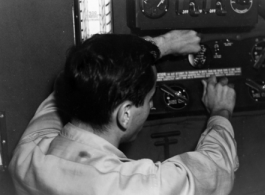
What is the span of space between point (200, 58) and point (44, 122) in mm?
607

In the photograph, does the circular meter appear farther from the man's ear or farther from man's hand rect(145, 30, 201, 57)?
the man's ear

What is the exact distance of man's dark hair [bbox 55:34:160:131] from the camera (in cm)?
100

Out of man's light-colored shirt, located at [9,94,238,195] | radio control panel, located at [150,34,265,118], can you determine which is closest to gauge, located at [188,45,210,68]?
radio control panel, located at [150,34,265,118]

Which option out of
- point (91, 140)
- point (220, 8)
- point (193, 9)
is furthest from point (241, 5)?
point (91, 140)

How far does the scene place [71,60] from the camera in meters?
1.06

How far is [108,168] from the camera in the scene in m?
1.00

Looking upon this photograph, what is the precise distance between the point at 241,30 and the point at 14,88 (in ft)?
2.87

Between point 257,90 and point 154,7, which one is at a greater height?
point 154,7

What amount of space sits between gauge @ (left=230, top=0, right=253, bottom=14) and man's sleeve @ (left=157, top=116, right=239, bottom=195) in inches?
17.9

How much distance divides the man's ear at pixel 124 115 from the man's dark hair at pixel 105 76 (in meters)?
0.02

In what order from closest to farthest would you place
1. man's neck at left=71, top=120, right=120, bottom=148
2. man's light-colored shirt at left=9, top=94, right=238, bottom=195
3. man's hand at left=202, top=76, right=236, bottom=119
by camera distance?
man's light-colored shirt at left=9, top=94, right=238, bottom=195 < man's neck at left=71, top=120, right=120, bottom=148 < man's hand at left=202, top=76, right=236, bottom=119

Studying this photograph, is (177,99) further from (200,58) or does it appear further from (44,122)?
(44,122)

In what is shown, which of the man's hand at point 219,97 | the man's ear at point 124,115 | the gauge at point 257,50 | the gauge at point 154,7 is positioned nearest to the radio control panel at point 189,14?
the gauge at point 154,7

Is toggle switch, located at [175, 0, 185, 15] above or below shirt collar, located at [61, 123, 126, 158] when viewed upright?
above
